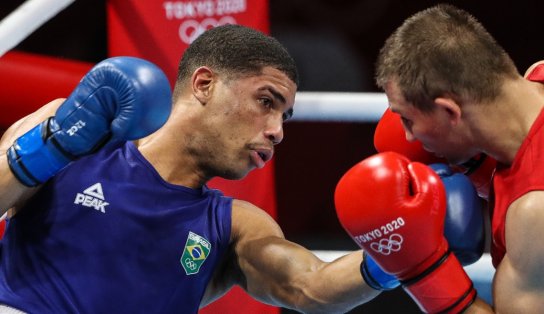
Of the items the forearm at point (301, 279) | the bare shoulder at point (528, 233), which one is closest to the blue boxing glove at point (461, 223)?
the forearm at point (301, 279)

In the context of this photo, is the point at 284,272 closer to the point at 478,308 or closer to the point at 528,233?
the point at 478,308

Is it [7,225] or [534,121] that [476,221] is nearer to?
[534,121]

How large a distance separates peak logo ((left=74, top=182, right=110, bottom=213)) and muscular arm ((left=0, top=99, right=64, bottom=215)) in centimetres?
11

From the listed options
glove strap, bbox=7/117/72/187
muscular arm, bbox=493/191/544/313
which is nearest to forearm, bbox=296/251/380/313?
muscular arm, bbox=493/191/544/313

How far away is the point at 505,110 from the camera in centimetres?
188

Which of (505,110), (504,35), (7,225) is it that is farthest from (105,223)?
(504,35)

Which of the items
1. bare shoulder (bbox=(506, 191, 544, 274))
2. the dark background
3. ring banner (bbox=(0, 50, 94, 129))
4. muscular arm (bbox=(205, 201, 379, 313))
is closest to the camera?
bare shoulder (bbox=(506, 191, 544, 274))

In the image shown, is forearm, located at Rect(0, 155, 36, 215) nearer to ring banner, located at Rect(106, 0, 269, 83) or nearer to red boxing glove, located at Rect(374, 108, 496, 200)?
ring banner, located at Rect(106, 0, 269, 83)

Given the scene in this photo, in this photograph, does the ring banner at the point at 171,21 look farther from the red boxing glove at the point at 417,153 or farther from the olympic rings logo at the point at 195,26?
the red boxing glove at the point at 417,153

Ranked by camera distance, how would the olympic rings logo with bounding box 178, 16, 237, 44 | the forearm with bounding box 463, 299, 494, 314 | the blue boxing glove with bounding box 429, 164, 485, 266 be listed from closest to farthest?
1. the forearm with bounding box 463, 299, 494, 314
2. the blue boxing glove with bounding box 429, 164, 485, 266
3. the olympic rings logo with bounding box 178, 16, 237, 44

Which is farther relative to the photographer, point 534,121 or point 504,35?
point 504,35

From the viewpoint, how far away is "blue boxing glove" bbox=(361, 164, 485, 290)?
200 cm

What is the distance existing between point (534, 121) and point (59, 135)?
1002 mm

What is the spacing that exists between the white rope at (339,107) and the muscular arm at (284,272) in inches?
15.8
